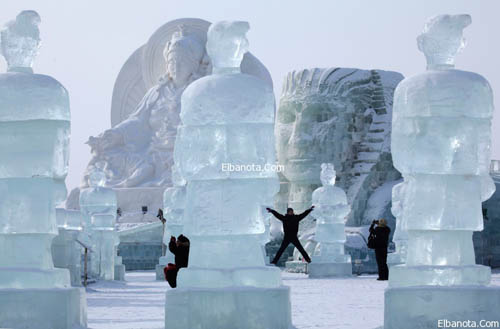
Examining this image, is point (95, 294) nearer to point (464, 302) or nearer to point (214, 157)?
point (214, 157)

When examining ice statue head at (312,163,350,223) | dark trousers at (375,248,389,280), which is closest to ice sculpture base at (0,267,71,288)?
dark trousers at (375,248,389,280)

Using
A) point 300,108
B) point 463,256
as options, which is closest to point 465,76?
point 463,256

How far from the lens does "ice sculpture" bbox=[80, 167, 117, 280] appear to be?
18438 millimetres

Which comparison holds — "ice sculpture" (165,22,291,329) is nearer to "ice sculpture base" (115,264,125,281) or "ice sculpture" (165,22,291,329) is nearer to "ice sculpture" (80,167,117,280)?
"ice sculpture" (80,167,117,280)

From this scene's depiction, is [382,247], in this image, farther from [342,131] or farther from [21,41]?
[21,41]

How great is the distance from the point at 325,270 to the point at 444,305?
11.8 m

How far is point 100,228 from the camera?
18.5 meters

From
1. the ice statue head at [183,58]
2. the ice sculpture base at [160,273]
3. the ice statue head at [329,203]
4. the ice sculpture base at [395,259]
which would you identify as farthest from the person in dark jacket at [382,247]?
the ice statue head at [183,58]

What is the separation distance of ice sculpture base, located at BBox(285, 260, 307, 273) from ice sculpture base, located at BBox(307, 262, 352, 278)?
4.30 feet

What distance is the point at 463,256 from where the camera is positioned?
27.7ft

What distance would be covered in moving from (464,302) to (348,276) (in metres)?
12.0

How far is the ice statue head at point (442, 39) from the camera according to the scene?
8.48 metres

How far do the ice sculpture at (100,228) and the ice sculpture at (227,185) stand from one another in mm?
9883

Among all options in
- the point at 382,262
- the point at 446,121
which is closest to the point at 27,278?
the point at 446,121
